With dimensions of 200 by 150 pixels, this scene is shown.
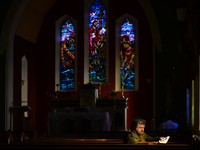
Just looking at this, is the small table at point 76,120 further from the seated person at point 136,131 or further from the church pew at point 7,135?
the seated person at point 136,131

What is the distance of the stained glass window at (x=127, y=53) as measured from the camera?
15.4 m

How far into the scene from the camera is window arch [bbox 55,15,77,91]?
15930 mm

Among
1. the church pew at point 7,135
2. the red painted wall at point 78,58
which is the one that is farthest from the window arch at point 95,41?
the church pew at point 7,135

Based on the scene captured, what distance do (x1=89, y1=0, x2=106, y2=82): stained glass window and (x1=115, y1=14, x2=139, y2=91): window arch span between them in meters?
0.68

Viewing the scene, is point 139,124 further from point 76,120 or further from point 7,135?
point 76,120

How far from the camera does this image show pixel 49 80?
15.8 metres

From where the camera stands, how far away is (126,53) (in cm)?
1552

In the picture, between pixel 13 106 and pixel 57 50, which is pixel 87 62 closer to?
pixel 57 50

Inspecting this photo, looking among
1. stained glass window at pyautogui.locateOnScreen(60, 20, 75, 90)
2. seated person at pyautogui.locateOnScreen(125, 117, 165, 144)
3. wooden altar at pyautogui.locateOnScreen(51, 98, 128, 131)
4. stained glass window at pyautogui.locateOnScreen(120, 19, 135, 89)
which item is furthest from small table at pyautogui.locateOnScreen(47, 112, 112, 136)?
seated person at pyautogui.locateOnScreen(125, 117, 165, 144)

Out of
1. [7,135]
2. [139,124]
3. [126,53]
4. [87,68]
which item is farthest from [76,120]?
[139,124]

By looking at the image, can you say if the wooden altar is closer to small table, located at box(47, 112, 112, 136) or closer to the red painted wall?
the red painted wall

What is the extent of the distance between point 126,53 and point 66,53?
2643mm

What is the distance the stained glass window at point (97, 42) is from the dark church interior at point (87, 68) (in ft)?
0.15

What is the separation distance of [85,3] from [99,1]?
25.4 inches
